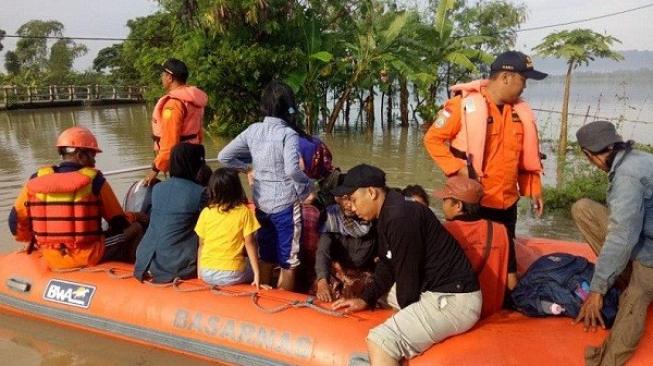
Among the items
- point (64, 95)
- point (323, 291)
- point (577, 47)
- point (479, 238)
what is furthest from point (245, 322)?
point (64, 95)

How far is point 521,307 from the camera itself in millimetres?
2871

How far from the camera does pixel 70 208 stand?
3703mm

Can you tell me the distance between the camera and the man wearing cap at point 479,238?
9.00ft

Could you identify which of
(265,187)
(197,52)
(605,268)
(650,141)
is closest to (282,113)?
(265,187)

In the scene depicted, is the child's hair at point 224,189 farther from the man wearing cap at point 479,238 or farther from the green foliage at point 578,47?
the green foliage at point 578,47

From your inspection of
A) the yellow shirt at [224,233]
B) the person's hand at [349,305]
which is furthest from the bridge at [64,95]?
the person's hand at [349,305]

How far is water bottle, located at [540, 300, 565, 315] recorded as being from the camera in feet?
8.97

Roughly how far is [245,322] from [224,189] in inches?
30.2

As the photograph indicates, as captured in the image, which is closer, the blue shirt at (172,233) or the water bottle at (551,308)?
the water bottle at (551,308)

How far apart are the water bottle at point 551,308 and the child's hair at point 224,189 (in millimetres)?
1756

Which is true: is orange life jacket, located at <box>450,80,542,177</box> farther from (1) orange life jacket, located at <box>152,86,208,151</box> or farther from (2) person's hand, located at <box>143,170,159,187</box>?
(2) person's hand, located at <box>143,170,159,187</box>

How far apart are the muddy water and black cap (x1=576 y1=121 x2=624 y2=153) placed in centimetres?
253

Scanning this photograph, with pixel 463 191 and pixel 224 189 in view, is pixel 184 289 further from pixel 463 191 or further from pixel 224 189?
pixel 463 191

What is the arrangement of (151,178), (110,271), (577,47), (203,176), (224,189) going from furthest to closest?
(577,47) < (151,178) < (110,271) < (203,176) < (224,189)
